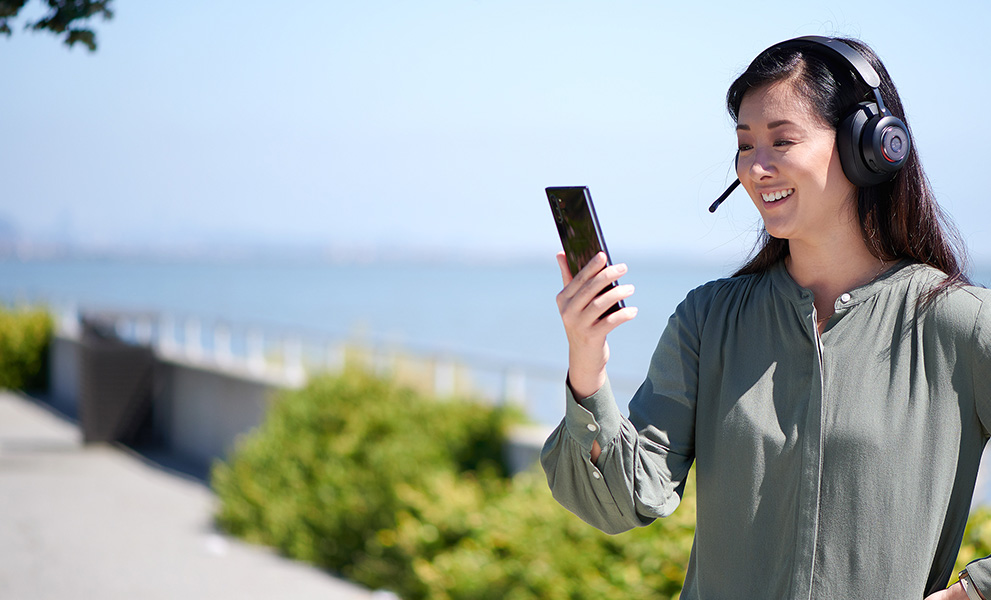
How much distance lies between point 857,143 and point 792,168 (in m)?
0.12

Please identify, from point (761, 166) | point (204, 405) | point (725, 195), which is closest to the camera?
point (761, 166)

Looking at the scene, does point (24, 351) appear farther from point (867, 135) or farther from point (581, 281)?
point (867, 135)

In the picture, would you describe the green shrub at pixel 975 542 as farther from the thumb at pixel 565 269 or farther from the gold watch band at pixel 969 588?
the thumb at pixel 565 269

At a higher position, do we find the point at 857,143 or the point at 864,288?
the point at 857,143

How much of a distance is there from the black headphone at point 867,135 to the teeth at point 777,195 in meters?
0.11

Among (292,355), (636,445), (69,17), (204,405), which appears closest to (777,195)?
(636,445)

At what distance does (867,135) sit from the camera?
1.81m

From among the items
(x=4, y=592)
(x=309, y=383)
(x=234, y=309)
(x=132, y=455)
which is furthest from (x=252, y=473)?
(x=234, y=309)

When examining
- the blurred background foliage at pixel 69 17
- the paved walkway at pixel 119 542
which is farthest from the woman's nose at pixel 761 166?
the paved walkway at pixel 119 542

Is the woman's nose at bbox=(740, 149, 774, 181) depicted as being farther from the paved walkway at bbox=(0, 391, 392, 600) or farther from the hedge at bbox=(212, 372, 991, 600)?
the paved walkway at bbox=(0, 391, 392, 600)

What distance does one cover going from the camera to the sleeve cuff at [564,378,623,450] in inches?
72.6

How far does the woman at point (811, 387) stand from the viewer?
178 cm

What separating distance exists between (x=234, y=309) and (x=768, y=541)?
84.0 metres

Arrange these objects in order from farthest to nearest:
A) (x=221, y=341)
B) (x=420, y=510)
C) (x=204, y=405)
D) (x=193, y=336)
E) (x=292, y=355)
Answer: (x=193, y=336) → (x=221, y=341) → (x=292, y=355) → (x=204, y=405) → (x=420, y=510)
